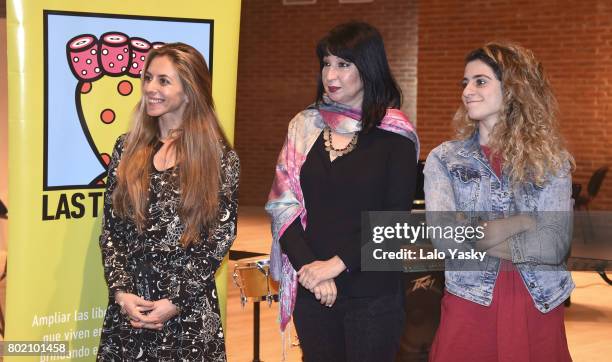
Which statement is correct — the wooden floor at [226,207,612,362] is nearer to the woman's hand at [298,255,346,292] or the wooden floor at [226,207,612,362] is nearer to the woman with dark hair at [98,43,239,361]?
the woman with dark hair at [98,43,239,361]

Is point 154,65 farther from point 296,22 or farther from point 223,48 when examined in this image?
point 296,22

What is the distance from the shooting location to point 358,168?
2848 millimetres

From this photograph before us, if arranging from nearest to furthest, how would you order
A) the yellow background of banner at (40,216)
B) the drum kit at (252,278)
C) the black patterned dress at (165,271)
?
the black patterned dress at (165,271) → the yellow background of banner at (40,216) → the drum kit at (252,278)

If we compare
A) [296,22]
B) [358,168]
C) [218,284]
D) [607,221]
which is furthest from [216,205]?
[296,22]

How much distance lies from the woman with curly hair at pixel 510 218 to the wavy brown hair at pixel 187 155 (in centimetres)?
70

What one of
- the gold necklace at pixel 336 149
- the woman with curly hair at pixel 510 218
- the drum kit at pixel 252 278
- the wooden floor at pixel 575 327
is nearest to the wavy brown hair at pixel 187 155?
the gold necklace at pixel 336 149

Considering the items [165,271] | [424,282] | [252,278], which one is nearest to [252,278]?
[252,278]

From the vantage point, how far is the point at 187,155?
9.43ft

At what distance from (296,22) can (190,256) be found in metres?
11.8

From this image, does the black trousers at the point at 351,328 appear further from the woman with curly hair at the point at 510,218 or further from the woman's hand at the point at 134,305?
the woman's hand at the point at 134,305

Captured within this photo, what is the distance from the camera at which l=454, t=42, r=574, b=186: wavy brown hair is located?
8.75 feet

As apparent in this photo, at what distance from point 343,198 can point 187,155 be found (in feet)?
1.71

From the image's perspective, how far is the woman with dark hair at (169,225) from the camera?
2.85 m

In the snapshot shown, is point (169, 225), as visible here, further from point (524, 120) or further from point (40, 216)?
point (524, 120)
